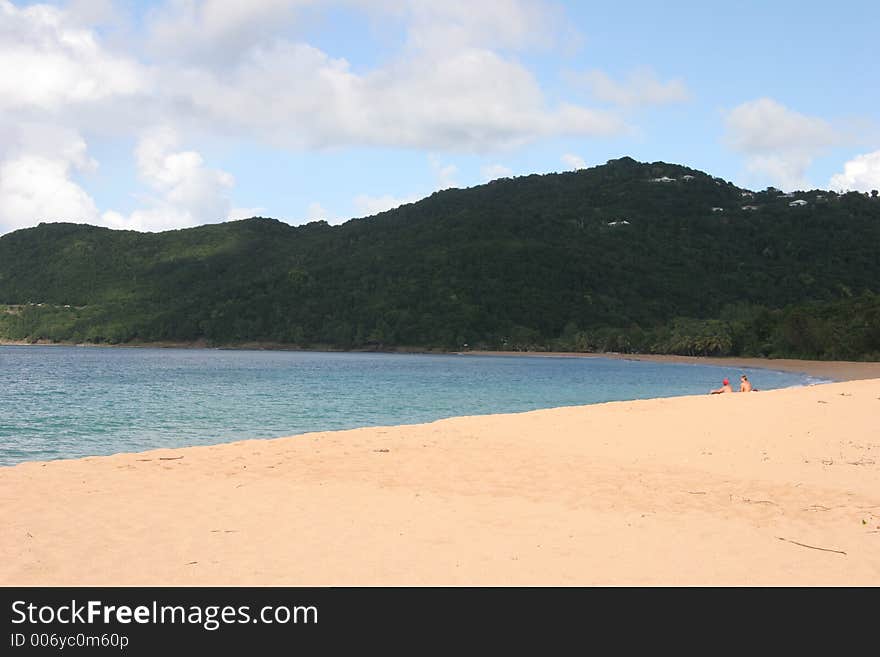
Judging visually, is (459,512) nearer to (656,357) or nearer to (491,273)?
(656,357)

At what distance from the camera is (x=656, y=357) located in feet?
346

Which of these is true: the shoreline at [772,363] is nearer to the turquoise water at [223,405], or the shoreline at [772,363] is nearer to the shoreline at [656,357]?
the shoreline at [656,357]

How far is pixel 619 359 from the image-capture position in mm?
111562

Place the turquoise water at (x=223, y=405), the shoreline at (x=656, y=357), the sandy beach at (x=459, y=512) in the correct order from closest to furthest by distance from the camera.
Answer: the sandy beach at (x=459, y=512), the turquoise water at (x=223, y=405), the shoreline at (x=656, y=357)

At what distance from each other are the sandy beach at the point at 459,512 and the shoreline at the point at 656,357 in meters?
37.6

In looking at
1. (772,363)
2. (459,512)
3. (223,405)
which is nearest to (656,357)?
(772,363)

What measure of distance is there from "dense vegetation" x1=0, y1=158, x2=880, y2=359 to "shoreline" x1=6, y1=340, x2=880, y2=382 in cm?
171

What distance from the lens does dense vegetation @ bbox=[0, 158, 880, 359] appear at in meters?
140

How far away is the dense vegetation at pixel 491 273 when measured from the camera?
140 meters

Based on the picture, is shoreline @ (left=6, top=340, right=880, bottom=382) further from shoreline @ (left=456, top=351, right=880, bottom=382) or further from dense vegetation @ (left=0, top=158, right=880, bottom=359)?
dense vegetation @ (left=0, top=158, right=880, bottom=359)

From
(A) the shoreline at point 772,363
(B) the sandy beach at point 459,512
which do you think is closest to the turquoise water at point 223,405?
(B) the sandy beach at point 459,512

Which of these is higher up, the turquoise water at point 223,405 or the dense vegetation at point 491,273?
the dense vegetation at point 491,273

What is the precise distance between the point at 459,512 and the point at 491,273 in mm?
146330

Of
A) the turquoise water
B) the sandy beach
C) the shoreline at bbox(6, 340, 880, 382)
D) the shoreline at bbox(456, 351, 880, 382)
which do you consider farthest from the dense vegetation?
the sandy beach
